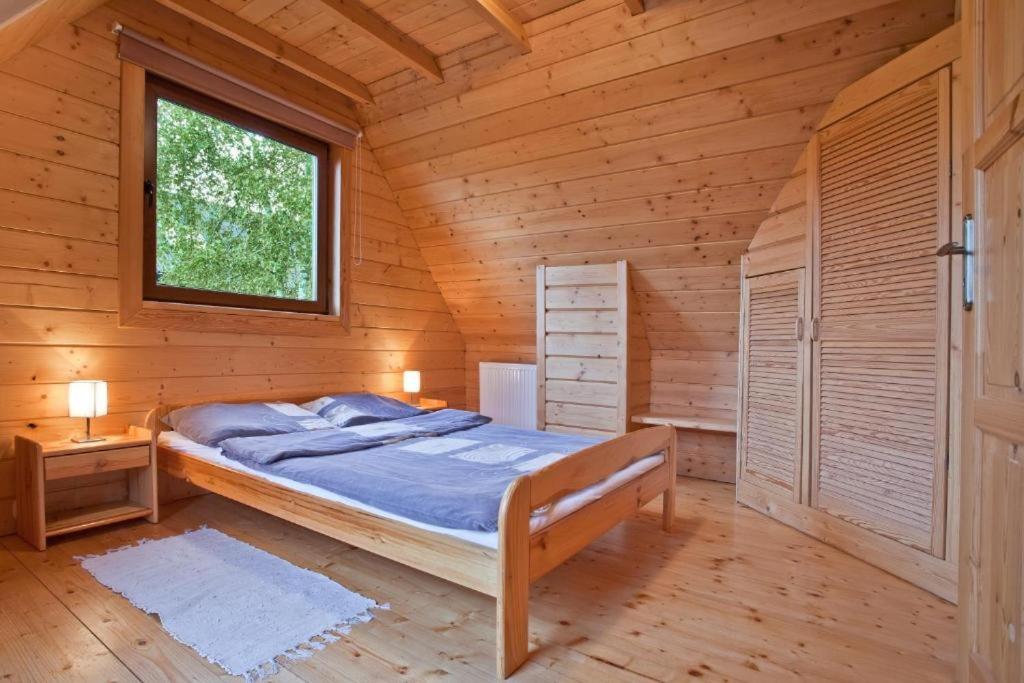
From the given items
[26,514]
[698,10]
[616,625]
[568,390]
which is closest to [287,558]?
[26,514]

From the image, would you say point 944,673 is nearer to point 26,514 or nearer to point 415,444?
point 415,444

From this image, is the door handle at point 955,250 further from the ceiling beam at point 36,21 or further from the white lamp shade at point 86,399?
the white lamp shade at point 86,399

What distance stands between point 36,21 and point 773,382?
386 centimetres

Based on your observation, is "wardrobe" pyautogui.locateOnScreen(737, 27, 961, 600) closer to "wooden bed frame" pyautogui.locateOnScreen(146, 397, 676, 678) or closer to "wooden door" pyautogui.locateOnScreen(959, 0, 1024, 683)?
"wooden bed frame" pyautogui.locateOnScreen(146, 397, 676, 678)

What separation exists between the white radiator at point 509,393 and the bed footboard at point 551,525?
2014 millimetres

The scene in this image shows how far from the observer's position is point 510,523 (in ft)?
4.97

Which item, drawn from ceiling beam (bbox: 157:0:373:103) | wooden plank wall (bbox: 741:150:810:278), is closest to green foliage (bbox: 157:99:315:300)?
ceiling beam (bbox: 157:0:373:103)

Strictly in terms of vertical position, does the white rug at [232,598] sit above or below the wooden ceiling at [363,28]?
below

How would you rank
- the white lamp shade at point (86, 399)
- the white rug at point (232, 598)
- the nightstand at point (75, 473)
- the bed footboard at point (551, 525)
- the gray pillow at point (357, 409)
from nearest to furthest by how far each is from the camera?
the bed footboard at point (551, 525), the white rug at point (232, 598), the nightstand at point (75, 473), the white lamp shade at point (86, 399), the gray pillow at point (357, 409)

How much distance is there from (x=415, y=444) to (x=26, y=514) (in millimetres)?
1748

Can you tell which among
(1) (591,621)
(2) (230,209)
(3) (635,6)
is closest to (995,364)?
(1) (591,621)

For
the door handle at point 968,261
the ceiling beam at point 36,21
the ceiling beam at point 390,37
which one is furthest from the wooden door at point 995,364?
the ceiling beam at point 36,21

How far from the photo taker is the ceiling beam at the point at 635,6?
2.47 meters

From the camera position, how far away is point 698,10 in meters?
2.49
